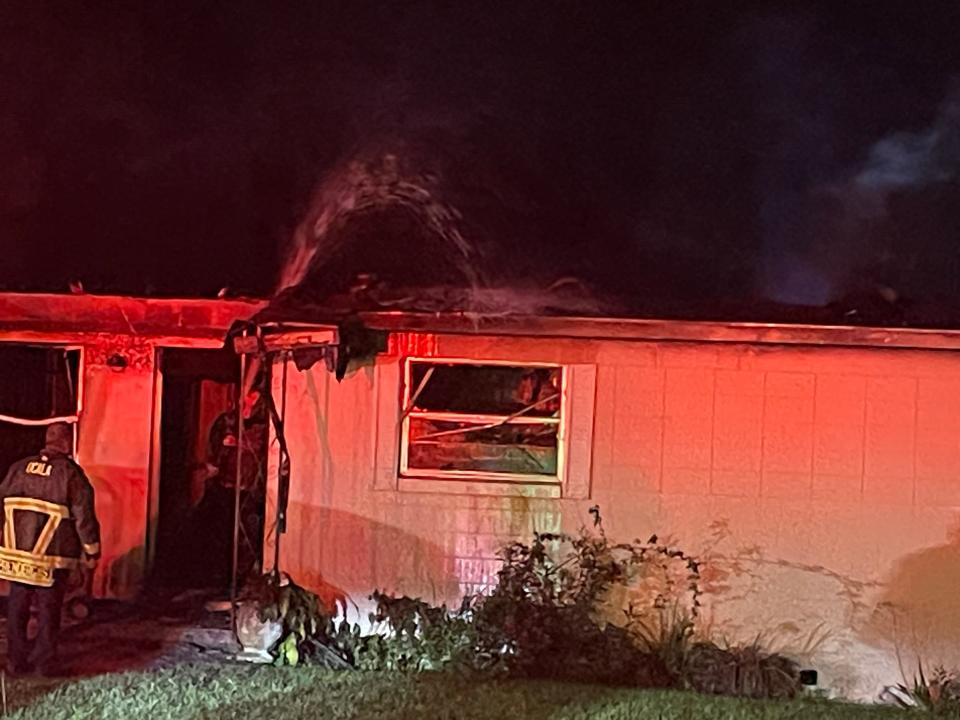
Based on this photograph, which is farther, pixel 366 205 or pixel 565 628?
pixel 366 205

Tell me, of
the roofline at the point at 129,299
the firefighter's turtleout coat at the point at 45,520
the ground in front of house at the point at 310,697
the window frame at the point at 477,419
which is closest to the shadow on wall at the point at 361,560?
the window frame at the point at 477,419

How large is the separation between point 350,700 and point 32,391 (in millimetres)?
5621

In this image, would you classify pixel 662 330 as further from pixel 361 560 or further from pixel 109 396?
pixel 109 396

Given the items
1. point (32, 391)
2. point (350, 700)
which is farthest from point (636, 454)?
point (32, 391)

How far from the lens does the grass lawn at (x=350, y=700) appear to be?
7.39m

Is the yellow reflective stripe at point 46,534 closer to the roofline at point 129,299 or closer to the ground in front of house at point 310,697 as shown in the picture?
the ground in front of house at point 310,697

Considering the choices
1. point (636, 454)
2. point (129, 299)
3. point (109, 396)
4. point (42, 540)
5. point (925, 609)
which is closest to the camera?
point (42, 540)

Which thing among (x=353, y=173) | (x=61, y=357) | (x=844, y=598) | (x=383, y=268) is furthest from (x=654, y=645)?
(x=353, y=173)

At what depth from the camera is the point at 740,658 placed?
874 cm

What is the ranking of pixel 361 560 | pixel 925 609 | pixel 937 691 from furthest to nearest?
pixel 361 560 → pixel 925 609 → pixel 937 691

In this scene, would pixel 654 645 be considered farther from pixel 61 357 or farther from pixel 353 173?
pixel 353 173

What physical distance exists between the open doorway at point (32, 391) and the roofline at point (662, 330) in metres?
3.90

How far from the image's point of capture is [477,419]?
9.34 meters

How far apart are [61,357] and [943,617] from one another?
321 inches
